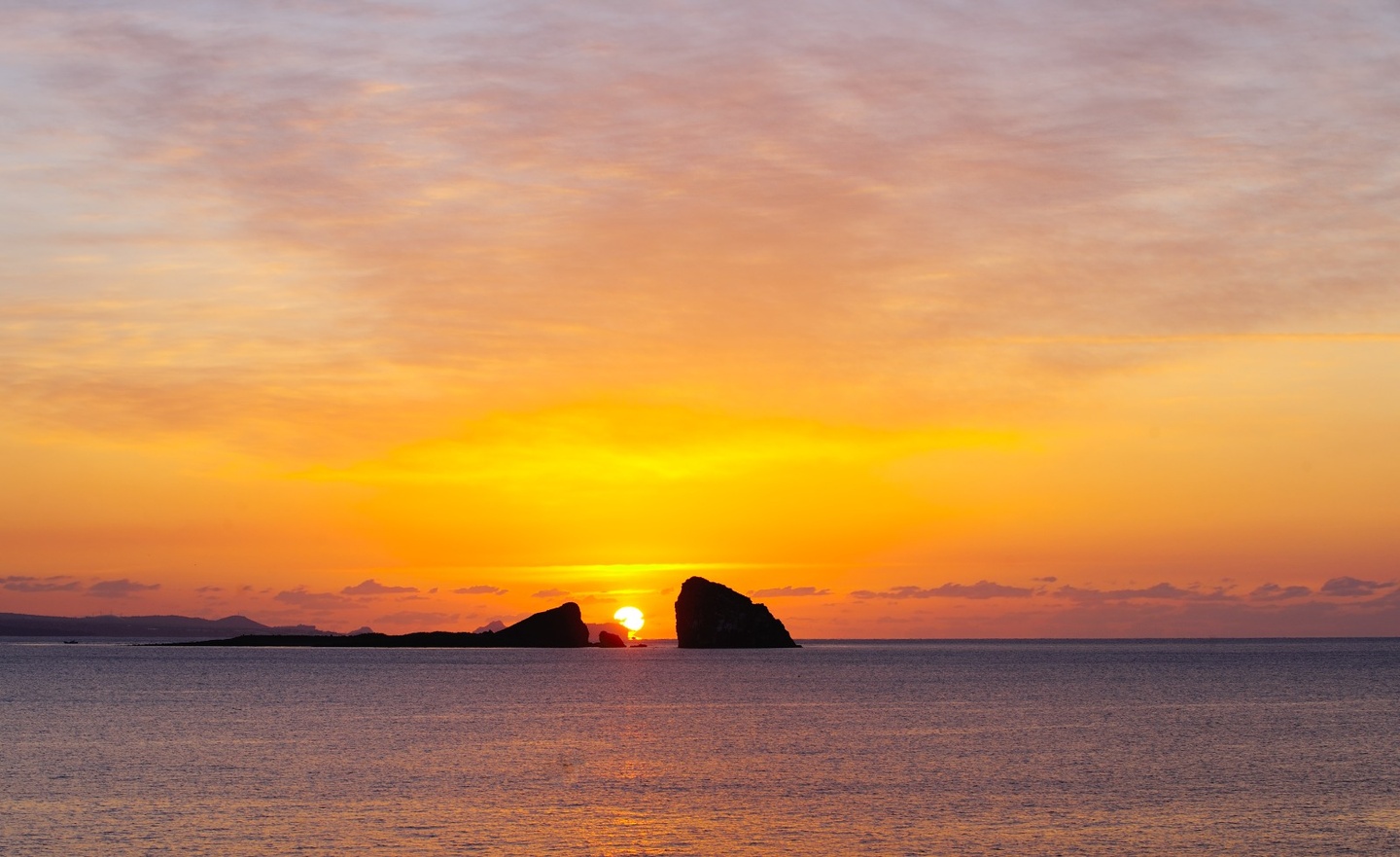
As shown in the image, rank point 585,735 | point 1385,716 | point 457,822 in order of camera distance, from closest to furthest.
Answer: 1. point 457,822
2. point 585,735
3. point 1385,716

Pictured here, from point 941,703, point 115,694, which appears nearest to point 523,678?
point 115,694

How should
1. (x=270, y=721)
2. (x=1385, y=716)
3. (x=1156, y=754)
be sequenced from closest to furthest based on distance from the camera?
1. (x=1156, y=754)
2. (x=270, y=721)
3. (x=1385, y=716)

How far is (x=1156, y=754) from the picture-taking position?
82875mm

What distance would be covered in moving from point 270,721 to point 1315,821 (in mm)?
76708

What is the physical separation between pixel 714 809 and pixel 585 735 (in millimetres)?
38309

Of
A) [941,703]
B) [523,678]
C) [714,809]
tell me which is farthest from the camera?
[523,678]

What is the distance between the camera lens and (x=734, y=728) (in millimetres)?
103688

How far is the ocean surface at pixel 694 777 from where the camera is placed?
52.8 metres

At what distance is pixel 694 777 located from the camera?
72625 millimetres

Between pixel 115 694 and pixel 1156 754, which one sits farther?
pixel 115 694

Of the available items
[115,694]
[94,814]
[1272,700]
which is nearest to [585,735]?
[94,814]

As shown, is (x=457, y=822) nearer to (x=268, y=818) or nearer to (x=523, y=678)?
(x=268, y=818)

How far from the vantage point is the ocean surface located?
52.8 metres

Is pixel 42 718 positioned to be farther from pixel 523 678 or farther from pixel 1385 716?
pixel 1385 716
